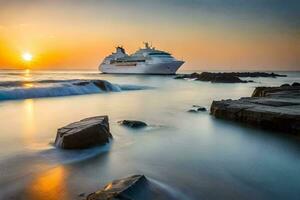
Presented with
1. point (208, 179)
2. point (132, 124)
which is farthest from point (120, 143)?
point (208, 179)

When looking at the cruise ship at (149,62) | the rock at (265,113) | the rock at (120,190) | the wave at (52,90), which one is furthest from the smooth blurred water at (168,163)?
the cruise ship at (149,62)

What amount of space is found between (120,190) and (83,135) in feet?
10.5

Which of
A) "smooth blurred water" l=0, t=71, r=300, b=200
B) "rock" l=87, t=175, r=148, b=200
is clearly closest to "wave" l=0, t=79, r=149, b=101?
"smooth blurred water" l=0, t=71, r=300, b=200

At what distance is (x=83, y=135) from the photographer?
6.64 m

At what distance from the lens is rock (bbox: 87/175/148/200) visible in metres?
3.51

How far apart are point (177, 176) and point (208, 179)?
49 cm

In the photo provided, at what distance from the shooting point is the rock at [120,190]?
351cm

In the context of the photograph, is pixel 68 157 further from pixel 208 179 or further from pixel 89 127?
pixel 208 179

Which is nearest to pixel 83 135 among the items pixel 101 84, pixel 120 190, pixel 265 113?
pixel 120 190

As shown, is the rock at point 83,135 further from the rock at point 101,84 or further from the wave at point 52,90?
the rock at point 101,84

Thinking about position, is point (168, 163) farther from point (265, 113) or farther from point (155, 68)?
point (155, 68)

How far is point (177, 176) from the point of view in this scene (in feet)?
16.6

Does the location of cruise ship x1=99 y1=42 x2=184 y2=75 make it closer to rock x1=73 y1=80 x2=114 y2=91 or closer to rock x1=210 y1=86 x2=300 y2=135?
rock x1=73 y1=80 x2=114 y2=91

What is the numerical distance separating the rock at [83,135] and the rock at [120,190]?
267 centimetres
